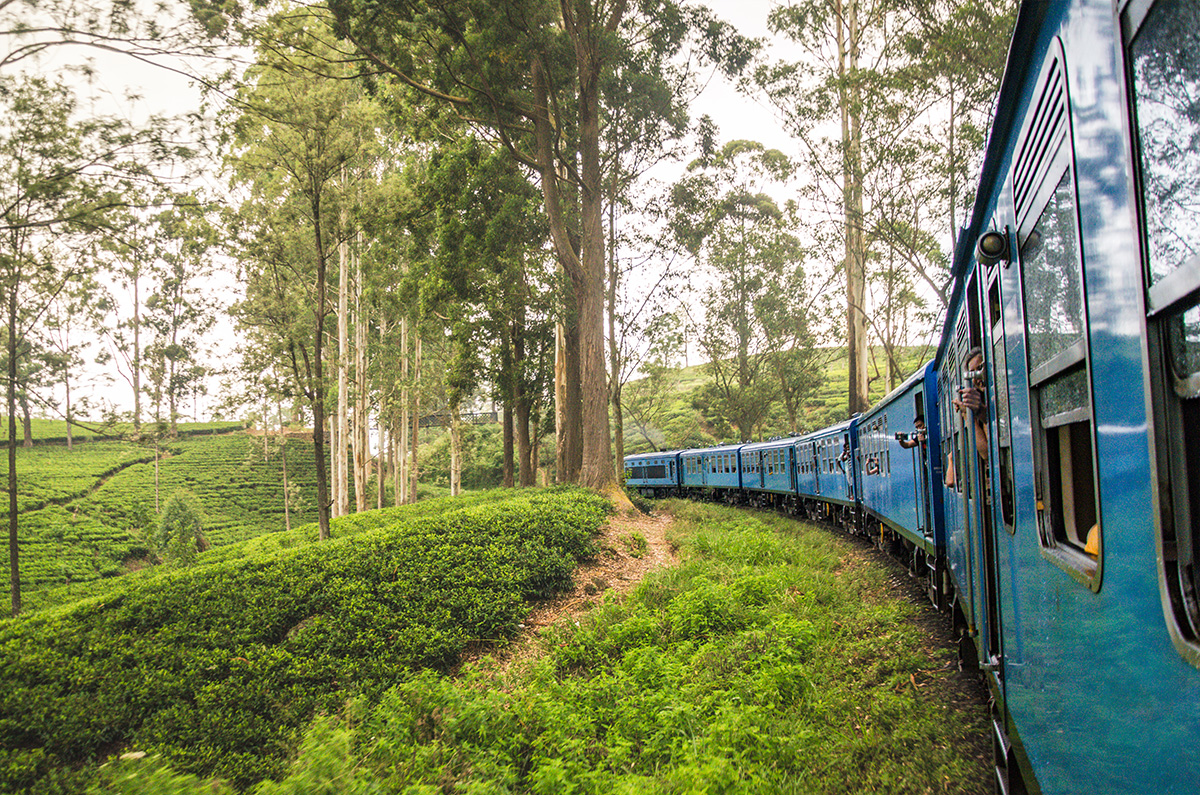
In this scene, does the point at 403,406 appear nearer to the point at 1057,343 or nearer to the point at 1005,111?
the point at 1005,111

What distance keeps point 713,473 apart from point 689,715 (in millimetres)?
23988

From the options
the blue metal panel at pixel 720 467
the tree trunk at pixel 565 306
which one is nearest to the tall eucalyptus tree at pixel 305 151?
the tree trunk at pixel 565 306

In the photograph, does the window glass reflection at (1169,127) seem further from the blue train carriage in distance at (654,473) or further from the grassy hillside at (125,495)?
the blue train carriage in distance at (654,473)

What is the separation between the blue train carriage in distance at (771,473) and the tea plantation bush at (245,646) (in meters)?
12.4

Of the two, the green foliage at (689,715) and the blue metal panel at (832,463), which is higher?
the blue metal panel at (832,463)

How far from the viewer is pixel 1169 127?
3.69 ft

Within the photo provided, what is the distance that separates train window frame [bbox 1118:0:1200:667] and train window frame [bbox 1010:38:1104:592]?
16.2 inches

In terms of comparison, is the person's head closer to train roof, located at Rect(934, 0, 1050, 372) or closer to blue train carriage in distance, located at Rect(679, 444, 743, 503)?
train roof, located at Rect(934, 0, 1050, 372)

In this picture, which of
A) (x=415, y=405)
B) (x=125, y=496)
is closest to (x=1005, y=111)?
(x=415, y=405)

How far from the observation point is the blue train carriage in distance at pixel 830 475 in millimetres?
15844

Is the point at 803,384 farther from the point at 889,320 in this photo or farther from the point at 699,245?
the point at 699,245

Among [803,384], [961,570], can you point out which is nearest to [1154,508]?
[961,570]

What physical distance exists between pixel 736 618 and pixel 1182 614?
7628mm

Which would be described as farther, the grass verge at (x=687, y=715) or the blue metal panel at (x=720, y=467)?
the blue metal panel at (x=720, y=467)
